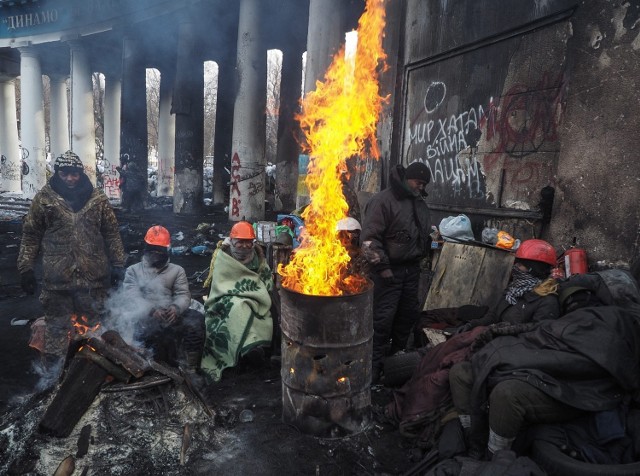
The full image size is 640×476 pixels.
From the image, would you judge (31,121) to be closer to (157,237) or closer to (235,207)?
(235,207)

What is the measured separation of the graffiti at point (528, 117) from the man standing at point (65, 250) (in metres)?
5.22

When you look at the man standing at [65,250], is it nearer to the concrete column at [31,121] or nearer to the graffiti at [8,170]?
the concrete column at [31,121]

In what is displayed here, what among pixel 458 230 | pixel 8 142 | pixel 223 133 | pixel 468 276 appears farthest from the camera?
pixel 8 142

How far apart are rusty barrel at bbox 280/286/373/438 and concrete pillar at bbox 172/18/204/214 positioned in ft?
50.7

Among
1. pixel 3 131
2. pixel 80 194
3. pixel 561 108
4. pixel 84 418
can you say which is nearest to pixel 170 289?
pixel 80 194

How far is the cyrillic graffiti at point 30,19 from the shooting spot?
21.1m

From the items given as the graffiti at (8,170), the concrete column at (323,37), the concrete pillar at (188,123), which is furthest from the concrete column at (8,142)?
the concrete column at (323,37)

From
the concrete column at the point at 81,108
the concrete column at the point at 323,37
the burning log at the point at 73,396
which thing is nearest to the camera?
the burning log at the point at 73,396

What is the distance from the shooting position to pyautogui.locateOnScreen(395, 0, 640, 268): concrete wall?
173 inches

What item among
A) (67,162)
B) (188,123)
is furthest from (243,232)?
(188,123)

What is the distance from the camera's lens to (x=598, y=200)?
4.62m

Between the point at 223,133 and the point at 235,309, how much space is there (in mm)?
19268

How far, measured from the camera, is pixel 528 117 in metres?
5.77

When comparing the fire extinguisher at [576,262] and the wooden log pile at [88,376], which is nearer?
the wooden log pile at [88,376]
